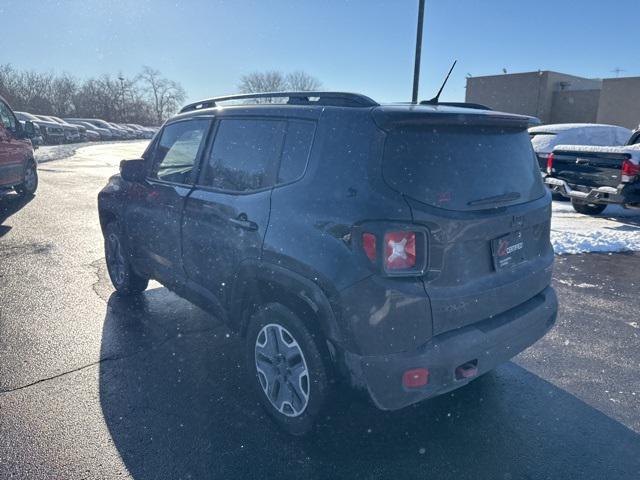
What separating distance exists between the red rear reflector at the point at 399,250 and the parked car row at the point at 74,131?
76.9 ft

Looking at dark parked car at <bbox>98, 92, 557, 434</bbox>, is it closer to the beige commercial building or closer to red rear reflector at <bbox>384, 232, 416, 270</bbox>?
red rear reflector at <bbox>384, 232, 416, 270</bbox>

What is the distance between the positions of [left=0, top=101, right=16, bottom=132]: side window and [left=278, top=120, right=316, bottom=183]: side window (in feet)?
29.9

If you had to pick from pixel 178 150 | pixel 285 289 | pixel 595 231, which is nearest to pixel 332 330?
pixel 285 289

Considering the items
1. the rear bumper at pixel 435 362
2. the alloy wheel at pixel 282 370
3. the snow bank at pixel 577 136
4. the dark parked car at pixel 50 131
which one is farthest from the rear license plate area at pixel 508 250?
the dark parked car at pixel 50 131

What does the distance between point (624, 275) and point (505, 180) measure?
4340 millimetres

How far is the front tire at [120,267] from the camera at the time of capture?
4746 mm

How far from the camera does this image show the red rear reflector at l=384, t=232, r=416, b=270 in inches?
88.0

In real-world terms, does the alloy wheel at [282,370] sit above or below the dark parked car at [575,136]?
below

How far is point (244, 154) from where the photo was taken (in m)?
3.09

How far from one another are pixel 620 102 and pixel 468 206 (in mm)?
36430

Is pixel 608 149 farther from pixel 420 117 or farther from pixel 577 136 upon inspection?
pixel 420 117

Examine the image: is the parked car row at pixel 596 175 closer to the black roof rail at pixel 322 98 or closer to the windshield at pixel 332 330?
the windshield at pixel 332 330

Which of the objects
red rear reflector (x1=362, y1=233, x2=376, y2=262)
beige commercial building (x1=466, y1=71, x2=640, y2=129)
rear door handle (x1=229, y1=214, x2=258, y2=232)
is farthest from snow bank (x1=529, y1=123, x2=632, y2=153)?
beige commercial building (x1=466, y1=71, x2=640, y2=129)

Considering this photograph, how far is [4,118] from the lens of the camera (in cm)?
956
